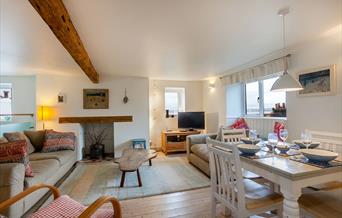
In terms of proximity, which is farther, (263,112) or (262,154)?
(263,112)

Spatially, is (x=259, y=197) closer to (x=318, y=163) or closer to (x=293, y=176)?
(x=293, y=176)

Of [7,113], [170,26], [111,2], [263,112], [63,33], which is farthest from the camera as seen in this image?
[7,113]

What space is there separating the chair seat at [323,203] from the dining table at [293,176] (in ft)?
0.45

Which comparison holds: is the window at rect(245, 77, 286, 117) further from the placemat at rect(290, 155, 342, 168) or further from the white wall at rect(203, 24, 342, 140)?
the placemat at rect(290, 155, 342, 168)

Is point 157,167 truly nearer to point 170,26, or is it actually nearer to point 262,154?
point 262,154

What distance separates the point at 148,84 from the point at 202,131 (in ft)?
7.36

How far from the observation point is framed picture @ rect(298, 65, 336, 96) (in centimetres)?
243

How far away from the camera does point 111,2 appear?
1.68 meters

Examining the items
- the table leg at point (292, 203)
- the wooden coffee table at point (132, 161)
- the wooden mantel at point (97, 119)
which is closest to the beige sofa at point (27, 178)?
the wooden coffee table at point (132, 161)

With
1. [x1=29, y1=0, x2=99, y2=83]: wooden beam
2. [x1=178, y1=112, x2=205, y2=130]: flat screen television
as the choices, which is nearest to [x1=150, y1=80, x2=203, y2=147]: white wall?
[x1=178, y1=112, x2=205, y2=130]: flat screen television

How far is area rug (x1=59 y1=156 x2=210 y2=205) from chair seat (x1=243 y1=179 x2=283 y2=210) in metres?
1.29

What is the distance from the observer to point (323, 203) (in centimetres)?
147

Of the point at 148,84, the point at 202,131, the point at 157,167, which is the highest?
the point at 148,84

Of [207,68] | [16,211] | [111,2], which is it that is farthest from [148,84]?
[16,211]
